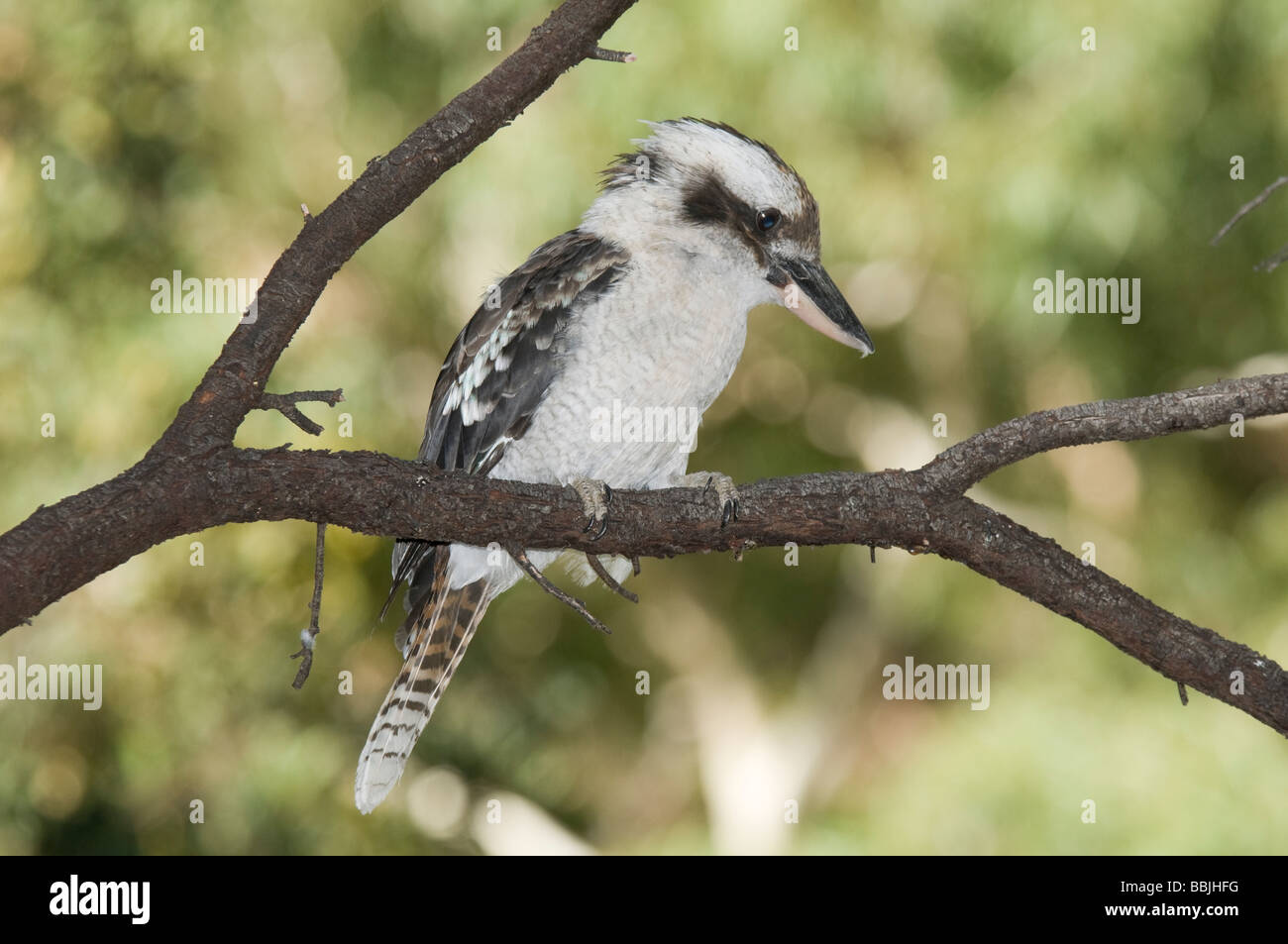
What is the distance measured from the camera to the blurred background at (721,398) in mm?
4328

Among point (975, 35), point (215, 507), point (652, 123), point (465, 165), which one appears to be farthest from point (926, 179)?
point (215, 507)

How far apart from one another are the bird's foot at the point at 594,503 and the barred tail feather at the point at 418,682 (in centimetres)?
57

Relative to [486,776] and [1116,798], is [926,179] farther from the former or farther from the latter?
[486,776]

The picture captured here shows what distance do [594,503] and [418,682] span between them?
27.1 inches

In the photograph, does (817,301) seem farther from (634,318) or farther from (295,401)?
(295,401)

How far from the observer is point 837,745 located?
6414 mm

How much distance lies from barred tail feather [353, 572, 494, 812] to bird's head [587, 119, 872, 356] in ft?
2.57

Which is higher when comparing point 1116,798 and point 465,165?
point 465,165

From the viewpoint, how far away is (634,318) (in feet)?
6.68

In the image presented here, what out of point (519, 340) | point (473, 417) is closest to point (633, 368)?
point (519, 340)

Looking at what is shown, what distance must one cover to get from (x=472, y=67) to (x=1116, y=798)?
3.82 m

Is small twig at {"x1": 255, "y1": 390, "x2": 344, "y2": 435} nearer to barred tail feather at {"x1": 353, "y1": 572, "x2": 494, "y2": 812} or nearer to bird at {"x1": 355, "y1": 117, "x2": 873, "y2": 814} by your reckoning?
bird at {"x1": 355, "y1": 117, "x2": 873, "y2": 814}

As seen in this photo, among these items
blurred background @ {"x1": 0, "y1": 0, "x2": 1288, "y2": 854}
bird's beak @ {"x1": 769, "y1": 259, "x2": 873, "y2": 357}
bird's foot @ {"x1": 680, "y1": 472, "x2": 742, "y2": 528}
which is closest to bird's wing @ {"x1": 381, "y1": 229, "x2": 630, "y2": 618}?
bird's beak @ {"x1": 769, "y1": 259, "x2": 873, "y2": 357}

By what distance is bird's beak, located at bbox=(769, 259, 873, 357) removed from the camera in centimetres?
196
